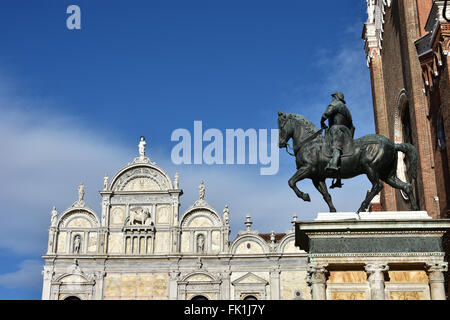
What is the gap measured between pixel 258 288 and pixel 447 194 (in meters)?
19.0

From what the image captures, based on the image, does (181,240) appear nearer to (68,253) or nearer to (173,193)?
(173,193)

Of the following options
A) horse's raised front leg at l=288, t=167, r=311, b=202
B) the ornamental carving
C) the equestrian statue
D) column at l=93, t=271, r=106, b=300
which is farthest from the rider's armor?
column at l=93, t=271, r=106, b=300

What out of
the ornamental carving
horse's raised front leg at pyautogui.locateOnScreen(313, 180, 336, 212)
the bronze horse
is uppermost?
the ornamental carving

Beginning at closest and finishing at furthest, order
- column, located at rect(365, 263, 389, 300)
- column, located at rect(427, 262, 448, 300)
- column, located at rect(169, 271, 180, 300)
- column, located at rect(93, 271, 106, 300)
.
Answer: column, located at rect(427, 262, 448, 300)
column, located at rect(365, 263, 389, 300)
column, located at rect(169, 271, 180, 300)
column, located at rect(93, 271, 106, 300)

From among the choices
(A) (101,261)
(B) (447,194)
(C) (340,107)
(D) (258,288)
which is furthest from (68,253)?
(C) (340,107)

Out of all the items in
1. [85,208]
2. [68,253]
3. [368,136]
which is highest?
[85,208]

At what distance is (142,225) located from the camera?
34500mm

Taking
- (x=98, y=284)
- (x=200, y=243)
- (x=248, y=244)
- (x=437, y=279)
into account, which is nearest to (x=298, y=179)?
(x=437, y=279)

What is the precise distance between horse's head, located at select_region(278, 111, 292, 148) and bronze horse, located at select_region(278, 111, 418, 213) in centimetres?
33

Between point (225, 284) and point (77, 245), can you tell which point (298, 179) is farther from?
point (77, 245)

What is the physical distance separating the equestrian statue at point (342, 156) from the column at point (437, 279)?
124 centimetres

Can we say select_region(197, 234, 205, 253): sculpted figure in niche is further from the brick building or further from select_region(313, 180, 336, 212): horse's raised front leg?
select_region(313, 180, 336, 212): horse's raised front leg

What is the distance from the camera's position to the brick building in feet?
49.4
